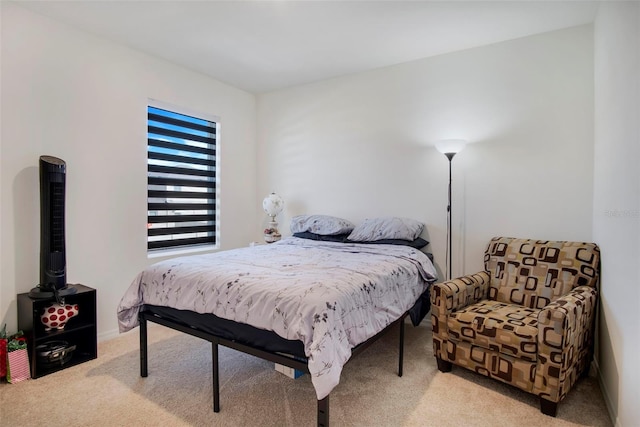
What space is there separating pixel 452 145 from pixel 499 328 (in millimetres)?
1581

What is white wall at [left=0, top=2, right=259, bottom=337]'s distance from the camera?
2.55m

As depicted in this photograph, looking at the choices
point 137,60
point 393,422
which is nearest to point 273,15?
point 137,60

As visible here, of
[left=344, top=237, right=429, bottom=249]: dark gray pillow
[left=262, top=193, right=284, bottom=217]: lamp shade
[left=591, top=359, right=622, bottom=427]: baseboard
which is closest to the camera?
[left=591, top=359, right=622, bottom=427]: baseboard

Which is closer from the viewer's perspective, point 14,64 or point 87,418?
point 87,418

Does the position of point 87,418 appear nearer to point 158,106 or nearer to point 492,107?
point 158,106

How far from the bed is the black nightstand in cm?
55

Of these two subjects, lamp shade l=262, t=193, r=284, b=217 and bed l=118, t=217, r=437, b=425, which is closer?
bed l=118, t=217, r=437, b=425

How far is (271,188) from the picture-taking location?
15.0 ft

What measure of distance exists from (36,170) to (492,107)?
12.5 feet

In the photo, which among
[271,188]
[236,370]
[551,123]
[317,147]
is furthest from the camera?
[271,188]

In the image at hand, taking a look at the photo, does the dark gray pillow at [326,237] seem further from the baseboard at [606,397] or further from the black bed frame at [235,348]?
the baseboard at [606,397]

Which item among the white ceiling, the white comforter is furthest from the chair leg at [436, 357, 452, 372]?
the white ceiling

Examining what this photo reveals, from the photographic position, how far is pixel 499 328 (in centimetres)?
217

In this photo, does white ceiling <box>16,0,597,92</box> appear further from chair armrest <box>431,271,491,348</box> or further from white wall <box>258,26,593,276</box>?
chair armrest <box>431,271,491,348</box>
